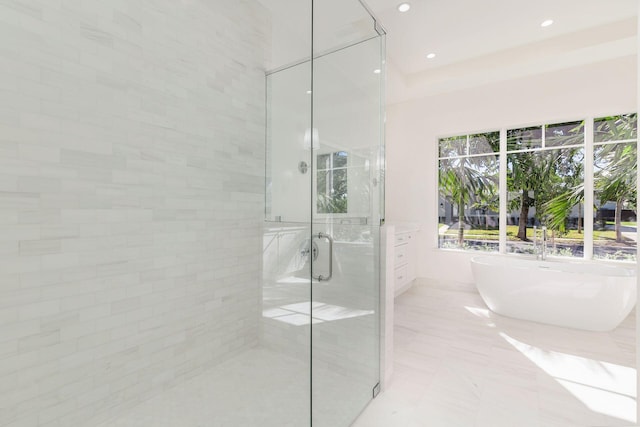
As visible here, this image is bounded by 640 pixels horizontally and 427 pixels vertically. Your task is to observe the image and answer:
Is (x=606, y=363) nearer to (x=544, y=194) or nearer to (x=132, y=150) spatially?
(x=544, y=194)

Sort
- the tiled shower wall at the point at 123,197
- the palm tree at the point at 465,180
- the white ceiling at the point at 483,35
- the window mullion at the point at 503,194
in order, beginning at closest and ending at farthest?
the tiled shower wall at the point at 123,197 < the white ceiling at the point at 483,35 < the window mullion at the point at 503,194 < the palm tree at the point at 465,180

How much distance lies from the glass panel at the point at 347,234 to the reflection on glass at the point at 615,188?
3008mm

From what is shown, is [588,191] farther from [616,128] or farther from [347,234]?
[347,234]

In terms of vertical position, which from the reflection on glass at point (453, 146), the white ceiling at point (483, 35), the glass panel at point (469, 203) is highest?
the white ceiling at point (483, 35)

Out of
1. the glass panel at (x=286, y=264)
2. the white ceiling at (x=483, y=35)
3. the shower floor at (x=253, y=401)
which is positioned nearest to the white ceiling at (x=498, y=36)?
the white ceiling at (x=483, y=35)

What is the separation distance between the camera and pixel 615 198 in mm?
3186

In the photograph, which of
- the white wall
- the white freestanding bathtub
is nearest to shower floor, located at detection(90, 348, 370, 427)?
the white freestanding bathtub

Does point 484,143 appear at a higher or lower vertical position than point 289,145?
higher

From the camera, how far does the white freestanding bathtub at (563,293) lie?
8.40 feet

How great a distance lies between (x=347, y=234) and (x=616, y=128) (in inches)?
140

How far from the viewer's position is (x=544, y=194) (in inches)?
140

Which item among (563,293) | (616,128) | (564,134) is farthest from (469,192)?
(563,293)

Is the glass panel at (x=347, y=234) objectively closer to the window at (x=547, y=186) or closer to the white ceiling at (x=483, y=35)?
the white ceiling at (x=483, y=35)

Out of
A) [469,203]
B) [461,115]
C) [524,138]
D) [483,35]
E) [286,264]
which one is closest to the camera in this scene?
[286,264]
